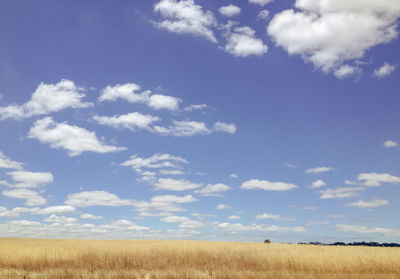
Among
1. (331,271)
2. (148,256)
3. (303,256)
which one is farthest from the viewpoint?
(148,256)

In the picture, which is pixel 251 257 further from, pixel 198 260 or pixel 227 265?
pixel 198 260

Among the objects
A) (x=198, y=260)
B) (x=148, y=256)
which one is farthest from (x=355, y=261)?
(x=148, y=256)

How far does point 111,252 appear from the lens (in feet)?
92.4

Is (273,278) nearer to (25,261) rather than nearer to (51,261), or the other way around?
(51,261)

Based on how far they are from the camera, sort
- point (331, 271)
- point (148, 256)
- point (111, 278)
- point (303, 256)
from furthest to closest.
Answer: point (148, 256)
point (303, 256)
point (331, 271)
point (111, 278)

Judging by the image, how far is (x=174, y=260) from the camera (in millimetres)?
27422

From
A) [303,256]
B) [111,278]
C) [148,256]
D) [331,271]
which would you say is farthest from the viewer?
[148,256]

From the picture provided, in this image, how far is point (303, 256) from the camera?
25984mm

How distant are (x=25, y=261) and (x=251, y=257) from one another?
56.4 ft

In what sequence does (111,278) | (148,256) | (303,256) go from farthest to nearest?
(148,256) < (303,256) < (111,278)

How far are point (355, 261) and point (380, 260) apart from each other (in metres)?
1.84

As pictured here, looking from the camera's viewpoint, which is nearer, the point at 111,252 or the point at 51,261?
the point at 51,261

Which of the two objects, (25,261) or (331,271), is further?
(25,261)

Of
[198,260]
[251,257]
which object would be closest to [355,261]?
[251,257]
